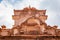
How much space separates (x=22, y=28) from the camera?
23.9 metres

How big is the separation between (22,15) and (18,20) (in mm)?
1377

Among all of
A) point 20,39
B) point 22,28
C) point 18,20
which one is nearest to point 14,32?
point 22,28

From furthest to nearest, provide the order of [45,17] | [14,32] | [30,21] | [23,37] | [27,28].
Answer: [45,17], [30,21], [27,28], [14,32], [23,37]

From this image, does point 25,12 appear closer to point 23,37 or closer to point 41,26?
point 41,26

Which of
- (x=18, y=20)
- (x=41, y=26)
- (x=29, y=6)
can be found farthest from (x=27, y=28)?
(x=29, y=6)

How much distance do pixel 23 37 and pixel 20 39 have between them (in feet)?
1.26

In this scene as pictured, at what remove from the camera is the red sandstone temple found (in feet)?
71.2

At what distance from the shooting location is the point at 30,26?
83.1 ft

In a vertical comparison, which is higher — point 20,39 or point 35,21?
point 35,21

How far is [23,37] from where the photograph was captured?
18906 millimetres

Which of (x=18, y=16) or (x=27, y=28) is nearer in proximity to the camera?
(x=27, y=28)

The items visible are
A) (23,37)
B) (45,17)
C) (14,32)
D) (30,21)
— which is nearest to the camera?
(23,37)

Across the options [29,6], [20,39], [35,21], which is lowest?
[20,39]

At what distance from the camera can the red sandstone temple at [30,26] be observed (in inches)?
854
